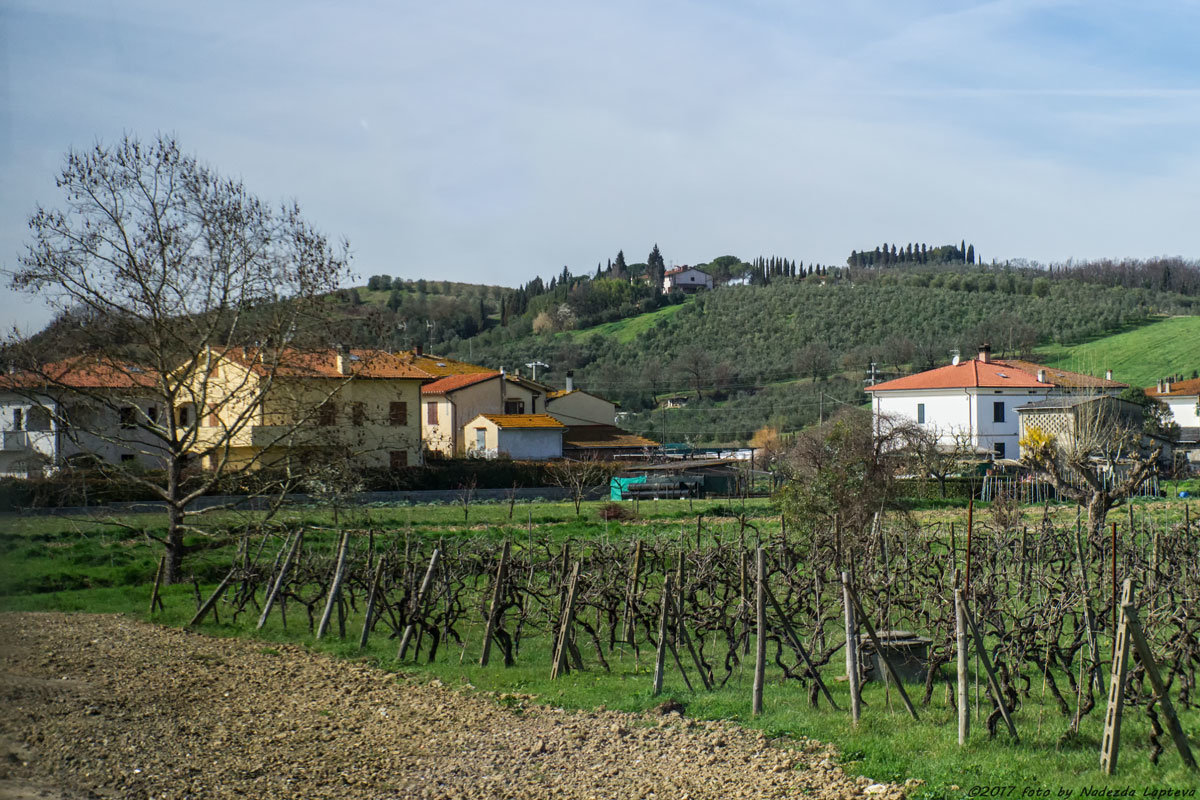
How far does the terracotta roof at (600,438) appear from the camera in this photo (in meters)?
53.3

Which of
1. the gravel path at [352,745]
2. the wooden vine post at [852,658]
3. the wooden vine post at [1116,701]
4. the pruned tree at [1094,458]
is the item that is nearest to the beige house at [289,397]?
the gravel path at [352,745]

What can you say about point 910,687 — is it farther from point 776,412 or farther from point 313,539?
point 776,412

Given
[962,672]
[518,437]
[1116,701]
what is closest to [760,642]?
[962,672]

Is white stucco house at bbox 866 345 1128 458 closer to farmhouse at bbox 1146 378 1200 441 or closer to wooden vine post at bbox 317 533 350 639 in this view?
farmhouse at bbox 1146 378 1200 441

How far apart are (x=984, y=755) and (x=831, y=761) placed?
42.3 inches

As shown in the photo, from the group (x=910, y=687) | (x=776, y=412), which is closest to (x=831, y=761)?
(x=910, y=687)

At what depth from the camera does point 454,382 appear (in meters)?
52.2

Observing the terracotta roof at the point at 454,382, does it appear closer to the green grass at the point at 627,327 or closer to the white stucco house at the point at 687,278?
the green grass at the point at 627,327

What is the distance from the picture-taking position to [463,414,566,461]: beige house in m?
47.8

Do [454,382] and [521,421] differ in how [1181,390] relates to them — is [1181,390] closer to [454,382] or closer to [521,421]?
[521,421]

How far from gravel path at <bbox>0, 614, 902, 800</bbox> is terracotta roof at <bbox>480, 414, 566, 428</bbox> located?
37164 millimetres

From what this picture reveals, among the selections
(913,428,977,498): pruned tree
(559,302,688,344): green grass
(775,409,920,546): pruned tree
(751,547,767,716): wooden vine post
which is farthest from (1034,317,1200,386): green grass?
(751,547,767,716): wooden vine post

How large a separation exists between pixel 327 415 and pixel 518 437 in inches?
1168

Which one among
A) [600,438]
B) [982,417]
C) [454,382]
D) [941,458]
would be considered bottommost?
[941,458]
